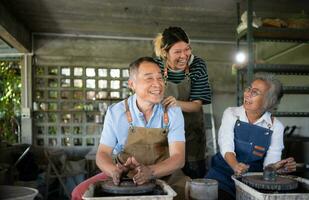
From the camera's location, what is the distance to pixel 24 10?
206 inches

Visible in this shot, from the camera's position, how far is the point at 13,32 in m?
5.28

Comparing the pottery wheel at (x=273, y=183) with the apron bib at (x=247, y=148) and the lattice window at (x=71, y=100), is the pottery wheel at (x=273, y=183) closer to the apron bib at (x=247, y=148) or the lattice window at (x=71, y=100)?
the apron bib at (x=247, y=148)

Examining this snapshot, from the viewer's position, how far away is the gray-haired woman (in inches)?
83.4

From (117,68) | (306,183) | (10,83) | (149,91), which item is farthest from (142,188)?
(10,83)

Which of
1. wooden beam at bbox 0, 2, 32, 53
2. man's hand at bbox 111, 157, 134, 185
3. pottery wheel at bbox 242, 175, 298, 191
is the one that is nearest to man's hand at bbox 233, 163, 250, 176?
pottery wheel at bbox 242, 175, 298, 191

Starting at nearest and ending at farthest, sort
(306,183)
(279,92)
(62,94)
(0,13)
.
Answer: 1. (306,183)
2. (279,92)
3. (0,13)
4. (62,94)

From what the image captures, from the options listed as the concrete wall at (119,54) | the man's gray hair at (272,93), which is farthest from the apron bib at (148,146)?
the concrete wall at (119,54)

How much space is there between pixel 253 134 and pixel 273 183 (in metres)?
0.69

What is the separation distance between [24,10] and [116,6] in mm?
1521

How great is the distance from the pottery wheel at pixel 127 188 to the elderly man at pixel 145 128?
0.37 metres

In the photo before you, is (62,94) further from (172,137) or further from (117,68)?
(172,137)

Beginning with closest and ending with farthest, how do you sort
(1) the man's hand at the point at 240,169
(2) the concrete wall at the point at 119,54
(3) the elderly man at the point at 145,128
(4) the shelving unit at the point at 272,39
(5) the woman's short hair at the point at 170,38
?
1. (1) the man's hand at the point at 240,169
2. (3) the elderly man at the point at 145,128
3. (5) the woman's short hair at the point at 170,38
4. (4) the shelving unit at the point at 272,39
5. (2) the concrete wall at the point at 119,54

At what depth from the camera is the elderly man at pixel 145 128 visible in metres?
1.88

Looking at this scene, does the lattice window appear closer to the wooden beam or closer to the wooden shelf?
the wooden beam
